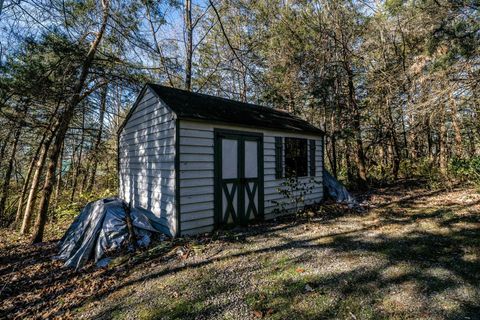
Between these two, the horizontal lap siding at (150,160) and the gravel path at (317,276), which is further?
the horizontal lap siding at (150,160)

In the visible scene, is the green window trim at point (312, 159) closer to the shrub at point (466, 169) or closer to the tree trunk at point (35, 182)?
the shrub at point (466, 169)

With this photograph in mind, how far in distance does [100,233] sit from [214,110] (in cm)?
378

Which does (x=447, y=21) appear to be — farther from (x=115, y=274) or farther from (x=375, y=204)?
(x=115, y=274)

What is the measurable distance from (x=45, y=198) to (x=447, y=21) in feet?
38.0

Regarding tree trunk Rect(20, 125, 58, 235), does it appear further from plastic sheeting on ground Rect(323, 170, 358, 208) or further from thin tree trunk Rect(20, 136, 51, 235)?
plastic sheeting on ground Rect(323, 170, 358, 208)

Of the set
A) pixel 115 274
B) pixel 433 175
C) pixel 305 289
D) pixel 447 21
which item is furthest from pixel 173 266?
pixel 433 175

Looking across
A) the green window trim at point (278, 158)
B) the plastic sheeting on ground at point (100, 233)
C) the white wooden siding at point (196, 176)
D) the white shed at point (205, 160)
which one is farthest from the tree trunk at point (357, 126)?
the plastic sheeting on ground at point (100, 233)

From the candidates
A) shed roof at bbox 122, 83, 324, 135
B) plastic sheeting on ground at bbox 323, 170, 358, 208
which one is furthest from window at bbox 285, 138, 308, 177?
plastic sheeting on ground at bbox 323, 170, 358, 208

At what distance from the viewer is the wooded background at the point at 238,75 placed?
20.5 feet

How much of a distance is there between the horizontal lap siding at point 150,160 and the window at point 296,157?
3.61 meters

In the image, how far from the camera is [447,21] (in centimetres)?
649

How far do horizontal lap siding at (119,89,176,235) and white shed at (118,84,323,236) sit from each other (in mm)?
21

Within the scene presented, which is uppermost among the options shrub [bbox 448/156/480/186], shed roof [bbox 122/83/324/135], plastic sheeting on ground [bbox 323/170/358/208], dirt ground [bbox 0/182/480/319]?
shed roof [bbox 122/83/324/135]

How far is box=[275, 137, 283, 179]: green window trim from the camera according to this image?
7.38 meters
